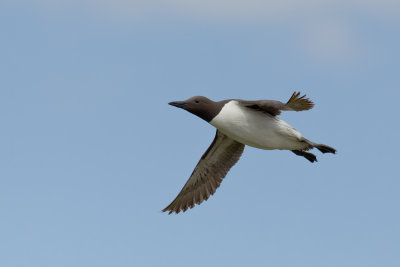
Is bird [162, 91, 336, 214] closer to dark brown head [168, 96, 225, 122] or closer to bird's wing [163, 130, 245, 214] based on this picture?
dark brown head [168, 96, 225, 122]

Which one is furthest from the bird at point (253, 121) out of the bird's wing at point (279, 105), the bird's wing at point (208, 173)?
the bird's wing at point (208, 173)

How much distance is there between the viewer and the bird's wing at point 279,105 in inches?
500

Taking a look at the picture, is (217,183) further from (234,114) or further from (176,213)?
(234,114)

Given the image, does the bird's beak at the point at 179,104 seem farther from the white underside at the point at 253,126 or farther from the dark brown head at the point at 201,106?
the white underside at the point at 253,126

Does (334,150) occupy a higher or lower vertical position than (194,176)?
higher

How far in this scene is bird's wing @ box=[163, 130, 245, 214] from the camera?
15602mm

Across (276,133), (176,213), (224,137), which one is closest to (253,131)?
(276,133)

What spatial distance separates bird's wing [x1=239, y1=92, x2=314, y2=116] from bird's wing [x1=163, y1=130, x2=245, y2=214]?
192cm

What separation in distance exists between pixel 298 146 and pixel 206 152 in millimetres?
2325

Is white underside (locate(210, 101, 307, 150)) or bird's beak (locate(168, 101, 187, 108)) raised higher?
Result: white underside (locate(210, 101, 307, 150))

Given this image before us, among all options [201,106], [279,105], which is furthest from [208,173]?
[279,105]

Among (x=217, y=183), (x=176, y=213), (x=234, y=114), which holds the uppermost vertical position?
(x=234, y=114)

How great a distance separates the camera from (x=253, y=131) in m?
13.6

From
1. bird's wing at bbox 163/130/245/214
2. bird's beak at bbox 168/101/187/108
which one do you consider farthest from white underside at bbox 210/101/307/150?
bird's wing at bbox 163/130/245/214
